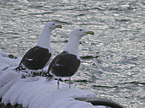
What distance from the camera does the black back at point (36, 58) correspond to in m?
7.66

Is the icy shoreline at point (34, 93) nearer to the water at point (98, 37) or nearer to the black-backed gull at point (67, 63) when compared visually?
the black-backed gull at point (67, 63)

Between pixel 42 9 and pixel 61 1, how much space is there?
2.93m

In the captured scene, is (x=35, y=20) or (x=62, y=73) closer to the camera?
(x=62, y=73)

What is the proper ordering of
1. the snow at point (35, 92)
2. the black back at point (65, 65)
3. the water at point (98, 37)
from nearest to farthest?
1. the snow at point (35, 92)
2. the black back at point (65, 65)
3. the water at point (98, 37)

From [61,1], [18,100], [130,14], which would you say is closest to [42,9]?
[61,1]

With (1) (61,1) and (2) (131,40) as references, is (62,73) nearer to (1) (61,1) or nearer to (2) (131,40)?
(2) (131,40)

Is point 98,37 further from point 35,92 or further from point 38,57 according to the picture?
point 35,92

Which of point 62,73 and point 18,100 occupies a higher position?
point 62,73

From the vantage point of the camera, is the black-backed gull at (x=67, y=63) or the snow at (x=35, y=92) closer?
the snow at (x=35, y=92)

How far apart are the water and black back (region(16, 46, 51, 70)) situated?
427 centimetres

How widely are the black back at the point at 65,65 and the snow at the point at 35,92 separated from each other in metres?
0.38

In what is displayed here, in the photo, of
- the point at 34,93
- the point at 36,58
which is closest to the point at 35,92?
the point at 34,93

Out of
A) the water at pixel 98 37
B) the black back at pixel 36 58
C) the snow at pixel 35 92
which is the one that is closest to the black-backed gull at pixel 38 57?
Answer: the black back at pixel 36 58

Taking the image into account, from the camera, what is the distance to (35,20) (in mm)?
22938
